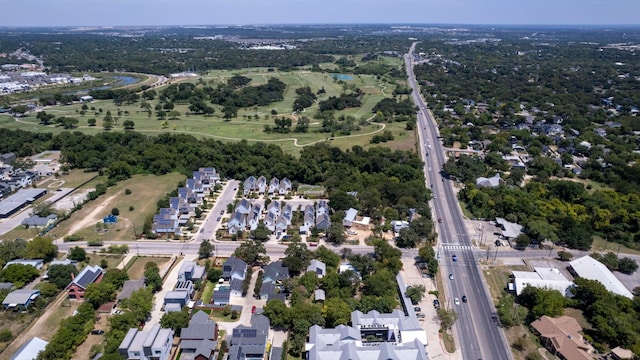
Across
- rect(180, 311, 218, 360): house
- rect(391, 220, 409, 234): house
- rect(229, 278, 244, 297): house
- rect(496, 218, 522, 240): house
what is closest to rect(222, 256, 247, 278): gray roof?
rect(229, 278, 244, 297): house

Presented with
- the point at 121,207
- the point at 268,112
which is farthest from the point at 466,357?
the point at 268,112

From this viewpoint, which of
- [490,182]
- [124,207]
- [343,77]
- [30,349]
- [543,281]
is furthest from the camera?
[343,77]

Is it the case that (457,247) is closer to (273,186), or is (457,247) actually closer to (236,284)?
(236,284)

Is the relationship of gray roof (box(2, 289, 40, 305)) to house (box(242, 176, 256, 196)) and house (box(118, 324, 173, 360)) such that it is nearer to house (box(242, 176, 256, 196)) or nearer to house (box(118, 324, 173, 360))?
house (box(118, 324, 173, 360))

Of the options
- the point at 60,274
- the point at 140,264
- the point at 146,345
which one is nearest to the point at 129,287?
the point at 140,264

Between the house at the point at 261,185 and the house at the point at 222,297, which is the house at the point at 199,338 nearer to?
the house at the point at 222,297

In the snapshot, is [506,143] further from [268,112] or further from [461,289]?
[268,112]
